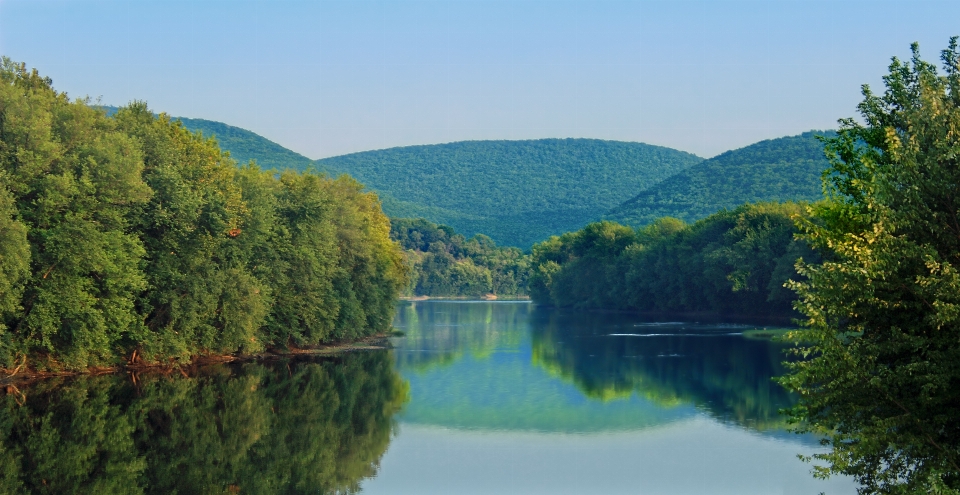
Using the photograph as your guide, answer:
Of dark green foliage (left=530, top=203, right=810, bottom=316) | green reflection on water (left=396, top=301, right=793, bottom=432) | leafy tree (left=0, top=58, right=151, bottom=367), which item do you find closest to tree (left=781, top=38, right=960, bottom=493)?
green reflection on water (left=396, top=301, right=793, bottom=432)

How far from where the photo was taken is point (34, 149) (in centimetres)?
3453

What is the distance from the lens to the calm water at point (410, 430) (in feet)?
74.9

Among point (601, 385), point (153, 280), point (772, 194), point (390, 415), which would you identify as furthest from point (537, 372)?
point (772, 194)

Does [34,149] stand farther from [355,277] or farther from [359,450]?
[355,277]

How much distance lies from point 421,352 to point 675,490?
3559 cm

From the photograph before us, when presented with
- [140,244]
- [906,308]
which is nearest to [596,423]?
[906,308]

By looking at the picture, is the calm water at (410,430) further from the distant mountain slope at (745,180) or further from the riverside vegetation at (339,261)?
the distant mountain slope at (745,180)

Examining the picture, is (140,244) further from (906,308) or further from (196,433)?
(906,308)

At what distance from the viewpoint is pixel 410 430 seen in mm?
30906

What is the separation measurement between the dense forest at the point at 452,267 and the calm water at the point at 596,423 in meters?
126

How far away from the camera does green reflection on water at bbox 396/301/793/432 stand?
111 ft

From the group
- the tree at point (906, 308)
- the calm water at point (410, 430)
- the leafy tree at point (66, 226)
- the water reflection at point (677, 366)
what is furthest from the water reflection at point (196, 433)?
the tree at point (906, 308)

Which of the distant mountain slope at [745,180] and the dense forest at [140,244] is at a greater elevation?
the distant mountain slope at [745,180]

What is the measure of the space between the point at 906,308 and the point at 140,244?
3240cm
